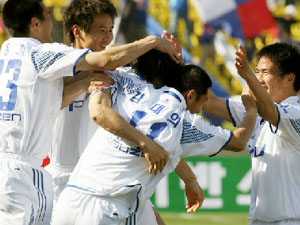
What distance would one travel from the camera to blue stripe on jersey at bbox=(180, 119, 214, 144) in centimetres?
533

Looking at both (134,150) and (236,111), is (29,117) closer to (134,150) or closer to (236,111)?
(134,150)

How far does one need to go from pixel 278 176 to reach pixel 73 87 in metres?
1.58

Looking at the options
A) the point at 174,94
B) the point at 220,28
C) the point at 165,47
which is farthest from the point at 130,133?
the point at 220,28

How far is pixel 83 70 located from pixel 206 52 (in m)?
9.33

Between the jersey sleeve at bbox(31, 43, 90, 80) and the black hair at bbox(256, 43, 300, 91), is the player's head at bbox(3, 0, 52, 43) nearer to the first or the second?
the jersey sleeve at bbox(31, 43, 90, 80)

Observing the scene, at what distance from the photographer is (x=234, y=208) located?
12.0 meters

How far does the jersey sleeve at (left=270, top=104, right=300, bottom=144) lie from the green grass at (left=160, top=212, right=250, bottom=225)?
5.53 metres

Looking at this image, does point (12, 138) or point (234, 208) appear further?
point (234, 208)

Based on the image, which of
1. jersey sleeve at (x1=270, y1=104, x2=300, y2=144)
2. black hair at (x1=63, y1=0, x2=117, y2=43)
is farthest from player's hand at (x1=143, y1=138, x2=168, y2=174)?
black hair at (x1=63, y1=0, x2=117, y2=43)

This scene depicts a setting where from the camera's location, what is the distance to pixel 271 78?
628 cm

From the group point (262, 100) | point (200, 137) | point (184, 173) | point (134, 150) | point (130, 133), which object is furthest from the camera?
point (184, 173)

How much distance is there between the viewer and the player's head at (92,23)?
6.40 m

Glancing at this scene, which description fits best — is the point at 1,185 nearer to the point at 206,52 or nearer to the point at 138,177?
the point at 138,177

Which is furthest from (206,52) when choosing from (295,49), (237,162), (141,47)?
(141,47)
